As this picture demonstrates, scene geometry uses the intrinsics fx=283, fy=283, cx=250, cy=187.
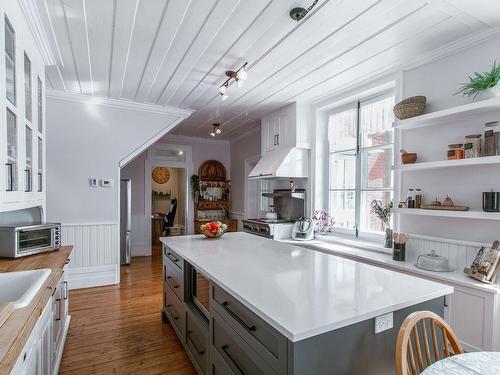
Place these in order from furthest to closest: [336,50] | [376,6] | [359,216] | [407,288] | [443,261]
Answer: [359,216] → [336,50] → [443,261] → [376,6] → [407,288]

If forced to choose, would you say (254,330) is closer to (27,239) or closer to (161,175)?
(27,239)

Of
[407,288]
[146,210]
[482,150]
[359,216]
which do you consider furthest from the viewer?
[146,210]

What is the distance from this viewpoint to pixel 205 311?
193 centimetres

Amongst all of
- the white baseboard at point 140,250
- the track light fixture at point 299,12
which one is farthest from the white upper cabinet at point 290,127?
the white baseboard at point 140,250

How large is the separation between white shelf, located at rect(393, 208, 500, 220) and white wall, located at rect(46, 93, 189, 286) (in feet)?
11.4

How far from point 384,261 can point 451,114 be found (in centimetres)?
138

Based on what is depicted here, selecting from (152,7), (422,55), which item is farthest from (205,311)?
(422,55)

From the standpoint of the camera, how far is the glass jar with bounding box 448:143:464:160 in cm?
227

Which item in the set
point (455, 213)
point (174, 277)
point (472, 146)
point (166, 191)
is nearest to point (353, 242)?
point (455, 213)

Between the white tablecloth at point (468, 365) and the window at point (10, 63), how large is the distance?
240 centimetres

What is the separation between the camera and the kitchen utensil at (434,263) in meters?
2.32

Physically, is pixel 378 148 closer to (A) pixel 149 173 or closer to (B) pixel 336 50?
(B) pixel 336 50

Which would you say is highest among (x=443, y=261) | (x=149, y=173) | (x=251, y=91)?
(x=251, y=91)

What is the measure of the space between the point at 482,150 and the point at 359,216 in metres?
1.61
